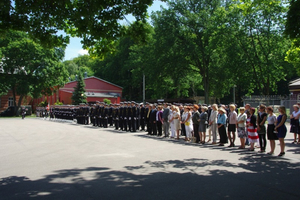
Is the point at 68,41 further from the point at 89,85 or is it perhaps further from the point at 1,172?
the point at 89,85

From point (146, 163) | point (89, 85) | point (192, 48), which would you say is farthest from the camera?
point (89, 85)

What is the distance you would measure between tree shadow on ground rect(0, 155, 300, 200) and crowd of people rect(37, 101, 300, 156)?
2529 mm

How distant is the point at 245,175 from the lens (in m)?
7.25

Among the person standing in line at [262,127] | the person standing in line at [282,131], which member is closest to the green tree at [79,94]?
the person standing in line at [262,127]

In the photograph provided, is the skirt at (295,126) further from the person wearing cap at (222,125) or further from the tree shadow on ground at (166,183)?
the tree shadow on ground at (166,183)

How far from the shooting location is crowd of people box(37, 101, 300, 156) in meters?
10.9

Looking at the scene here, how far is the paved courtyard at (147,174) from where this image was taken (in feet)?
18.8

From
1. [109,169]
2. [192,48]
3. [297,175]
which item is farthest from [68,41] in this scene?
[192,48]

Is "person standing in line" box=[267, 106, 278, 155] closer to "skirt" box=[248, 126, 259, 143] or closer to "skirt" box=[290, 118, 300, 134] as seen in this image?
"skirt" box=[248, 126, 259, 143]

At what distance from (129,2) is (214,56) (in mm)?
30787

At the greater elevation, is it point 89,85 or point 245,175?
point 89,85

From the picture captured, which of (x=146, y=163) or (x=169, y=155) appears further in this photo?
(x=169, y=155)

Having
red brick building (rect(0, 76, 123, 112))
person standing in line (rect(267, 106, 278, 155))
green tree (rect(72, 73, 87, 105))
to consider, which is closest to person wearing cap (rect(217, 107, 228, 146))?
person standing in line (rect(267, 106, 278, 155))

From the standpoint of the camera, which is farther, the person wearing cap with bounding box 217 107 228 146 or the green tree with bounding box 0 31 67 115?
the green tree with bounding box 0 31 67 115
